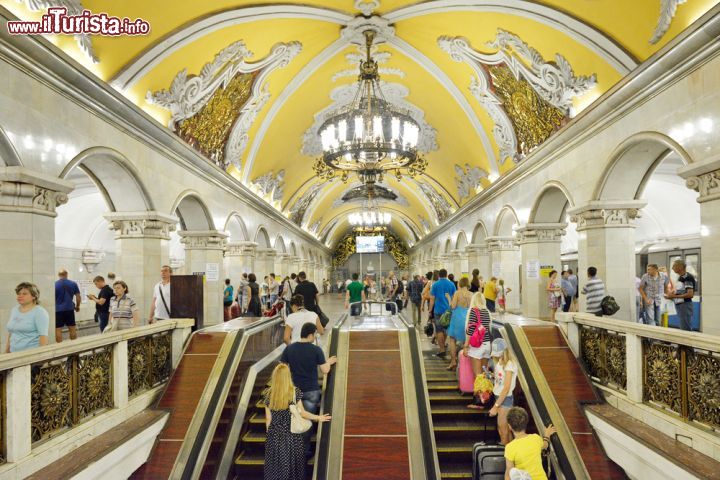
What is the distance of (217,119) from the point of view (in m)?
11.0

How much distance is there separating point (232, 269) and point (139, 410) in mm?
9786

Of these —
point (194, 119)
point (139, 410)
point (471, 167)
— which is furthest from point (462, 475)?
point (471, 167)

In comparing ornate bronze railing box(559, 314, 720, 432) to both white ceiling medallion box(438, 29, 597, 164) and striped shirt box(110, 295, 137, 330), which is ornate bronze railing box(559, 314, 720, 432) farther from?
striped shirt box(110, 295, 137, 330)

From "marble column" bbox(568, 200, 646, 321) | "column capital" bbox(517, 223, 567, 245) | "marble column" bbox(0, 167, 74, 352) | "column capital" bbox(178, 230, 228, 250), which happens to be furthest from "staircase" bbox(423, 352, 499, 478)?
"column capital" bbox(178, 230, 228, 250)

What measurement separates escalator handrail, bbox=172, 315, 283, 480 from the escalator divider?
3.55 meters

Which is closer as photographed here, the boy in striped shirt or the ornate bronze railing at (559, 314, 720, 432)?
the ornate bronze railing at (559, 314, 720, 432)

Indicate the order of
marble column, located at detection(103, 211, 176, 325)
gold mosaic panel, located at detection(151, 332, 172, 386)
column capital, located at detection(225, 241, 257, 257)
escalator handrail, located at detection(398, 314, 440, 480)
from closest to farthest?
escalator handrail, located at detection(398, 314, 440, 480) < gold mosaic panel, located at detection(151, 332, 172, 386) < marble column, located at detection(103, 211, 176, 325) < column capital, located at detection(225, 241, 257, 257)

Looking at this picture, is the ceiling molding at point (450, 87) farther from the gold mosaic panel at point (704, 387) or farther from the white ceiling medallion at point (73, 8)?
the gold mosaic panel at point (704, 387)

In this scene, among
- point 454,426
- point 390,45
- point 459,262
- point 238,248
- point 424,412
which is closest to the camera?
point 424,412

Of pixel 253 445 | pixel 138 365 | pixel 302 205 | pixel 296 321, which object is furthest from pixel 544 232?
pixel 302 205

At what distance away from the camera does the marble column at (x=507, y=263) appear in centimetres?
1434

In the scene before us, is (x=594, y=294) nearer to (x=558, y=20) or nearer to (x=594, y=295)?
(x=594, y=295)

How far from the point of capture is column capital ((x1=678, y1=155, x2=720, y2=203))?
529 cm

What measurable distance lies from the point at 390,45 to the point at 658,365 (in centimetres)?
904
